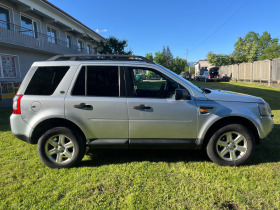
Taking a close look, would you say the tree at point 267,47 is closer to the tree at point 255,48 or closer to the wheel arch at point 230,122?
the tree at point 255,48

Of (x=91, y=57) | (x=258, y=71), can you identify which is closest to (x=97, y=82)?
(x=91, y=57)

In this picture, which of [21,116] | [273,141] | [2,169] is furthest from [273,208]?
[2,169]

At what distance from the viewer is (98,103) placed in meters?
3.07

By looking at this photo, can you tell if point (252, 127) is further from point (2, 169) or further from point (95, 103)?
point (2, 169)

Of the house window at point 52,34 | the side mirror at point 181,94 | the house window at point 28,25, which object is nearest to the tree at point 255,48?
the house window at point 52,34

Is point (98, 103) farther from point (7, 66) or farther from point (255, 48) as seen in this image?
point (255, 48)

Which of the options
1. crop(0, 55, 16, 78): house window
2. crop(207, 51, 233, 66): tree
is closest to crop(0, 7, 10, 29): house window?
crop(0, 55, 16, 78): house window

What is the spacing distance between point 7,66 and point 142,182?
12978 millimetres

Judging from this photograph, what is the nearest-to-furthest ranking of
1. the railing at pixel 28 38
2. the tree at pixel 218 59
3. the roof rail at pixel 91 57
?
the roof rail at pixel 91 57
the railing at pixel 28 38
the tree at pixel 218 59

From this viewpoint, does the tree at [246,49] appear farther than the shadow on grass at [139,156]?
Yes

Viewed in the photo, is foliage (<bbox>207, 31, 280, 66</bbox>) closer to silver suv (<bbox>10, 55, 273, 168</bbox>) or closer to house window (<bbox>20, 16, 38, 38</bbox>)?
house window (<bbox>20, 16, 38, 38</bbox>)

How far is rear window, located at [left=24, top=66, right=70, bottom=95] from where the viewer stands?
10.4ft

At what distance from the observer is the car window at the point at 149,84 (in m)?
3.20

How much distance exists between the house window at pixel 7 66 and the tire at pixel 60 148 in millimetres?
10952
